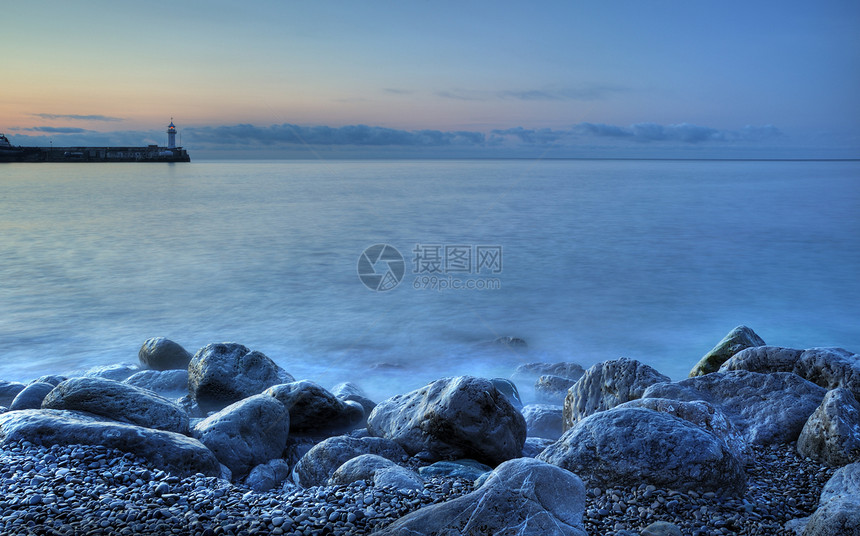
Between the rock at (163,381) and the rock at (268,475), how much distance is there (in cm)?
256

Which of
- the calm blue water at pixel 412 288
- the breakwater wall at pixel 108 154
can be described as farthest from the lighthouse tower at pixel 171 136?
the calm blue water at pixel 412 288

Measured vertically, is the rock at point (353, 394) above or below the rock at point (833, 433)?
below

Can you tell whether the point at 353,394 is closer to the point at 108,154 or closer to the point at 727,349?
the point at 727,349

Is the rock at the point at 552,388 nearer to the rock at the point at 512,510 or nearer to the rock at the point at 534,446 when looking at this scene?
the rock at the point at 534,446

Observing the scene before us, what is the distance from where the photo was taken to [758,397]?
4738 millimetres

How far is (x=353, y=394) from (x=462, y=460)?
2.48 meters

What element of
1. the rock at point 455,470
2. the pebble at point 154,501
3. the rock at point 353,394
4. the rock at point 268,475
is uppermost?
the pebble at point 154,501

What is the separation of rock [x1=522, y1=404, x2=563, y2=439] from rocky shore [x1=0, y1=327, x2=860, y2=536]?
0.02m

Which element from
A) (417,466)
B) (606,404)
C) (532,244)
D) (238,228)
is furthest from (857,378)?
(238,228)

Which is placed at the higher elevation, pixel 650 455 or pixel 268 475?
pixel 650 455

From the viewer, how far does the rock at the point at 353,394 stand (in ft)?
21.0

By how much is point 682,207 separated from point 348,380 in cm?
2721

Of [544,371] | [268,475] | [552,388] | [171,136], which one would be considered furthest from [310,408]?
[171,136]

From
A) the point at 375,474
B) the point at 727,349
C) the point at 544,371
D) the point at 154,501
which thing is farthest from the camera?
the point at 544,371
